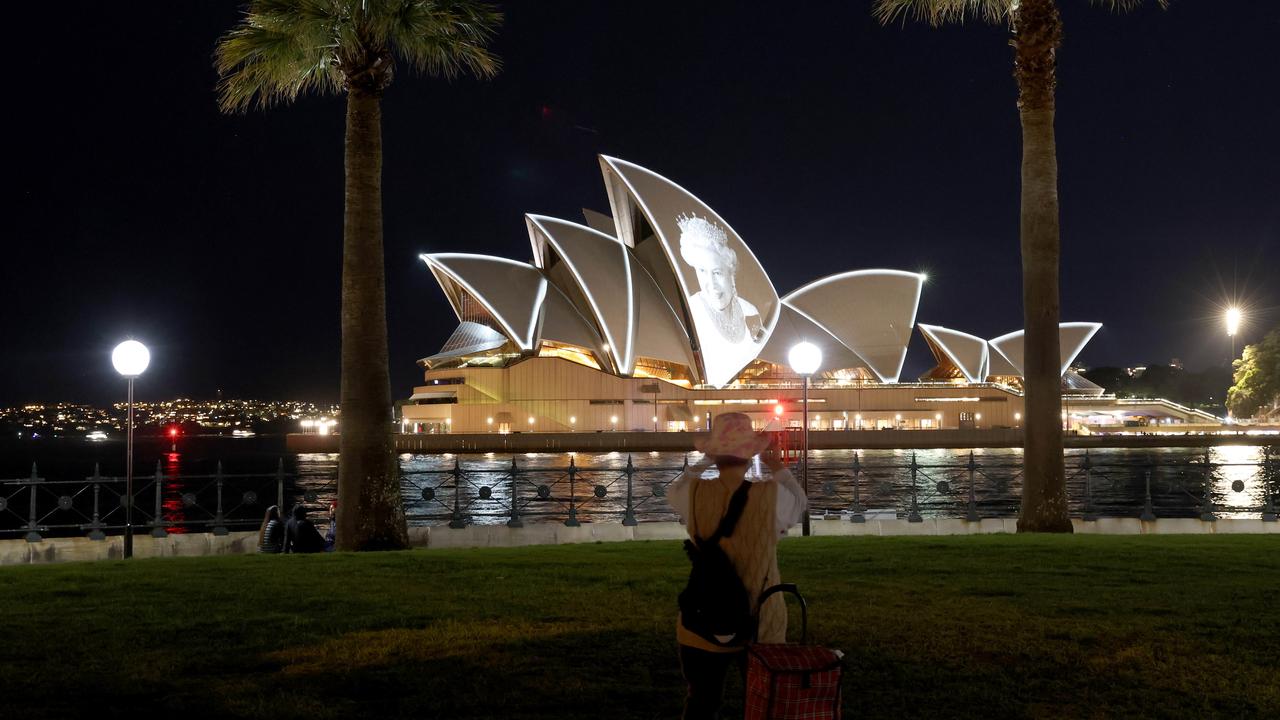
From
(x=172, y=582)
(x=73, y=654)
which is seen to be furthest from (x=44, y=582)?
(x=73, y=654)

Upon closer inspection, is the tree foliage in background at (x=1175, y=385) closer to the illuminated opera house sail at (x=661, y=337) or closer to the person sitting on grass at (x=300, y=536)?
the illuminated opera house sail at (x=661, y=337)

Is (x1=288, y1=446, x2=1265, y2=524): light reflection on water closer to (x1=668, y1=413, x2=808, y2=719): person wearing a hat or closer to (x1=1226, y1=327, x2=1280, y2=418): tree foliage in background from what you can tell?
(x1=668, y1=413, x2=808, y2=719): person wearing a hat

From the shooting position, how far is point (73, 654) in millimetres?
5758

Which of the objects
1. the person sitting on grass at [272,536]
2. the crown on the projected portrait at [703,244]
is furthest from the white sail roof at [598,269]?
the person sitting on grass at [272,536]

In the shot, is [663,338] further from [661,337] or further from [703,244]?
[703,244]

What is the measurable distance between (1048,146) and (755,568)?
11.8 m

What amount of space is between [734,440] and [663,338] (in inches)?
2640

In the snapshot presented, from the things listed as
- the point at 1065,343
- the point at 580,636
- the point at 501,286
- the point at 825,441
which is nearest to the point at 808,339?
the point at 825,441

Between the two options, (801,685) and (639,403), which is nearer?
(801,685)

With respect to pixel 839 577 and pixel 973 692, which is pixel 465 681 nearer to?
pixel 973 692

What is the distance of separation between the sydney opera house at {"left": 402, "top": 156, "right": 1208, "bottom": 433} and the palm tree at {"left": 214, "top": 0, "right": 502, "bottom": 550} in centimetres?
4766

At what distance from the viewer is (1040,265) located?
44.5 ft

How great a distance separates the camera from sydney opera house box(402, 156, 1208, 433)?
6462 cm

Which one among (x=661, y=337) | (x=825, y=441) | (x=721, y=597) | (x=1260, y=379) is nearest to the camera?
(x=721, y=597)
